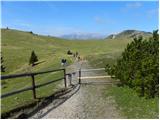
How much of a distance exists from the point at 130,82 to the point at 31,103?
5710 millimetres

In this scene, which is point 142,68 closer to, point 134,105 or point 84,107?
point 134,105

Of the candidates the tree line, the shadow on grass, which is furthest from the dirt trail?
the tree line

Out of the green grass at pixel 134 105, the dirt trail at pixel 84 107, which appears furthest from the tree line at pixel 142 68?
the dirt trail at pixel 84 107

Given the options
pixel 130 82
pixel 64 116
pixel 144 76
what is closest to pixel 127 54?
pixel 130 82

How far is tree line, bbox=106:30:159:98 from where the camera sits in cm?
1540

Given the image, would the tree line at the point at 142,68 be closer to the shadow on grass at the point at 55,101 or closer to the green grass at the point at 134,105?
the green grass at the point at 134,105

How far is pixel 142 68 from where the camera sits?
15.8 meters

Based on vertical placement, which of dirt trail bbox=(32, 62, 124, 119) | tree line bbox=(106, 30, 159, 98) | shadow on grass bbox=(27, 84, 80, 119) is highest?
tree line bbox=(106, 30, 159, 98)

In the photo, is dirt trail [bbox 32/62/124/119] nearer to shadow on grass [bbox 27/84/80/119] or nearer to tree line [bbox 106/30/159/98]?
shadow on grass [bbox 27/84/80/119]

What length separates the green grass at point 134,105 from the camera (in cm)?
1255

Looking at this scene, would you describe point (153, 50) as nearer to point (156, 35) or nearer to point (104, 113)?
point (156, 35)

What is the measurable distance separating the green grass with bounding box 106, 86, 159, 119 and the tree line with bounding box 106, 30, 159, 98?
0.43 metres

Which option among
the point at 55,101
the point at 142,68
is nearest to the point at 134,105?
the point at 142,68

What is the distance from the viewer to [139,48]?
1872cm
